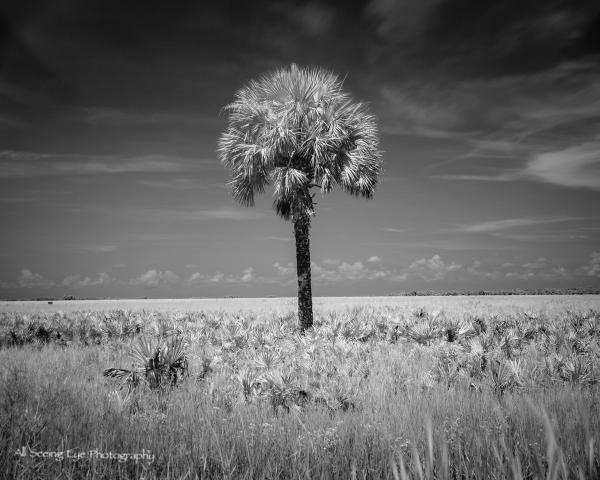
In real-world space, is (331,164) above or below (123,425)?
above

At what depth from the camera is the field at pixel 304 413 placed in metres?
3.26

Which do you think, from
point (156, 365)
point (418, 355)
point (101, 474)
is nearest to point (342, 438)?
point (101, 474)

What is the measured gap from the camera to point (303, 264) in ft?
53.4

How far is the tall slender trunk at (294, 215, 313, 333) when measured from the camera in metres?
16.0

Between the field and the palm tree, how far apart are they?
618 centimetres

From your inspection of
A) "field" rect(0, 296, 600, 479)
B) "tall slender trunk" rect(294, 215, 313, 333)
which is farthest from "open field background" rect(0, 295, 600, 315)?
"field" rect(0, 296, 600, 479)

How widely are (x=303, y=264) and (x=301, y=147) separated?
187 inches

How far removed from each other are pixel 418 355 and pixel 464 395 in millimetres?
4359

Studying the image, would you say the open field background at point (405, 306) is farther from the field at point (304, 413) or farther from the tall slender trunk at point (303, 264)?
the field at point (304, 413)

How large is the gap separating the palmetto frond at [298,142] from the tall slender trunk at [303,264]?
0.52 meters

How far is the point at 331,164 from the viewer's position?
1608cm

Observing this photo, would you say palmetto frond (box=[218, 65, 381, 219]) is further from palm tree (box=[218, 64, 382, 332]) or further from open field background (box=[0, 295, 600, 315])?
open field background (box=[0, 295, 600, 315])

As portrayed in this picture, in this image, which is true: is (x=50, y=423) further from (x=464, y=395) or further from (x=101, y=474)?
(x=464, y=395)

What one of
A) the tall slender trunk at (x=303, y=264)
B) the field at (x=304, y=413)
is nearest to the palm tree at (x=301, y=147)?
the tall slender trunk at (x=303, y=264)
